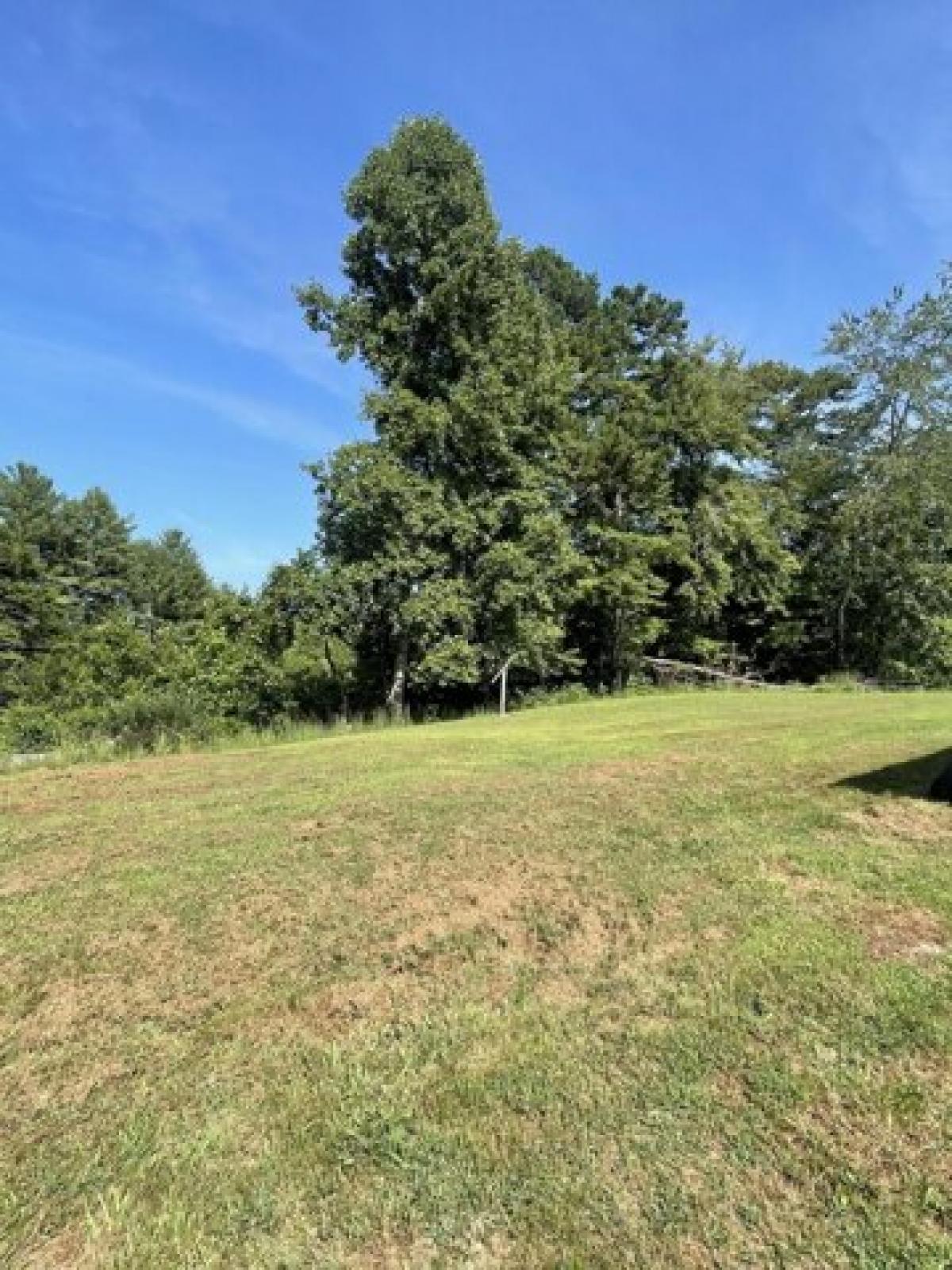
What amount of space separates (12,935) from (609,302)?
27126 millimetres

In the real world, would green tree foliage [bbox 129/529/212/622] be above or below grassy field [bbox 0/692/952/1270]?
above

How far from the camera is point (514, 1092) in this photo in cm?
305

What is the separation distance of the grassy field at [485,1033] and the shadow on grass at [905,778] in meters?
0.07

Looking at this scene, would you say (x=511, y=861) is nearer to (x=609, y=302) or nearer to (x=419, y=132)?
(x=419, y=132)

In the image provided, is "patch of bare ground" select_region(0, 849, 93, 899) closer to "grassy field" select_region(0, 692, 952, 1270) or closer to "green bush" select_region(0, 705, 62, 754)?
"grassy field" select_region(0, 692, 952, 1270)

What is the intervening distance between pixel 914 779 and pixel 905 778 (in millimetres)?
60

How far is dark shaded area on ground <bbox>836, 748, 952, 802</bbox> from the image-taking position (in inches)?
237

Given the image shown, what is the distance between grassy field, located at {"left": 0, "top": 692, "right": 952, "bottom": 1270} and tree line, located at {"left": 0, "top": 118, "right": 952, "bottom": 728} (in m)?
9.76

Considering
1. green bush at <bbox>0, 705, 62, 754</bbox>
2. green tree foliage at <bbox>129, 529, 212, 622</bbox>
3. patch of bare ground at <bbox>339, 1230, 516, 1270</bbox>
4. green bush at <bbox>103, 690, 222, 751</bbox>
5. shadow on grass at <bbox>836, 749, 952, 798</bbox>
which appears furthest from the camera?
green tree foliage at <bbox>129, 529, 212, 622</bbox>

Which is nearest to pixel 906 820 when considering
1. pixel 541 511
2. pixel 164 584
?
pixel 541 511

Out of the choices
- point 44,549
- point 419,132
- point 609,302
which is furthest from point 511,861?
point 44,549

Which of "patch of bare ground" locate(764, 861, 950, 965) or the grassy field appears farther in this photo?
"patch of bare ground" locate(764, 861, 950, 965)

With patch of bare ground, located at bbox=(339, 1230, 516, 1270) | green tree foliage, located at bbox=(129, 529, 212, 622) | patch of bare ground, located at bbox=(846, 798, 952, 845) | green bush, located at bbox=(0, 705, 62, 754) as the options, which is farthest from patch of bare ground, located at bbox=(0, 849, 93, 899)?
green tree foliage, located at bbox=(129, 529, 212, 622)

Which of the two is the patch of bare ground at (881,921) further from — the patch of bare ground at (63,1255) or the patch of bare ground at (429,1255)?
the patch of bare ground at (63,1255)
